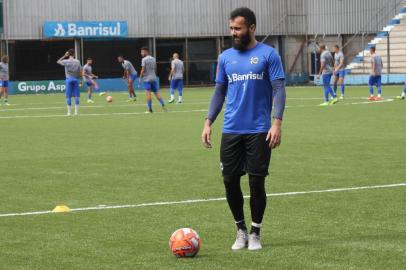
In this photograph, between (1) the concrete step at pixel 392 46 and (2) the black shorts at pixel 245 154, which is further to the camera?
(1) the concrete step at pixel 392 46

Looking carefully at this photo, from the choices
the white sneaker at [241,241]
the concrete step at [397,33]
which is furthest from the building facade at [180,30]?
the white sneaker at [241,241]

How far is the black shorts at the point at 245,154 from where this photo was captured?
873 cm

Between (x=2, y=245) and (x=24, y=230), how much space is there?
0.85 meters

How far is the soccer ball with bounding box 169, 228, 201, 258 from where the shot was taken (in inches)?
329

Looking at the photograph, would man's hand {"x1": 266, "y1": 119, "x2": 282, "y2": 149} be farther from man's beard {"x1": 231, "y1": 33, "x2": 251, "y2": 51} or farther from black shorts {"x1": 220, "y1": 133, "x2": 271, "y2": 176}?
man's beard {"x1": 231, "y1": 33, "x2": 251, "y2": 51}

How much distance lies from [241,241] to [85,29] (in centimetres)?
5220

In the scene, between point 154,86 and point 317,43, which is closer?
point 154,86

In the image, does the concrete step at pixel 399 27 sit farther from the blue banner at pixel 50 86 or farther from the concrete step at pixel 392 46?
the blue banner at pixel 50 86

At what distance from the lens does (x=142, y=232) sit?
9.78 metres

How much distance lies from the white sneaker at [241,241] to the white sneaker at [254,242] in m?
0.08

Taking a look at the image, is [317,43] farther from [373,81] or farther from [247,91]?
Answer: [247,91]

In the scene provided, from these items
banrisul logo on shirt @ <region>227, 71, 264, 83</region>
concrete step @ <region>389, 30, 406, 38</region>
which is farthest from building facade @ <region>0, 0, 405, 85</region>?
banrisul logo on shirt @ <region>227, 71, 264, 83</region>

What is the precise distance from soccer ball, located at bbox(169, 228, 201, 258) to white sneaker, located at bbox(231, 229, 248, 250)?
456 mm

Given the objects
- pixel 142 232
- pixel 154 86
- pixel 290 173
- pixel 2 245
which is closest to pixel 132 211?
pixel 142 232
